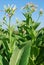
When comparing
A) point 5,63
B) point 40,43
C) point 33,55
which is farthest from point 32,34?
point 5,63

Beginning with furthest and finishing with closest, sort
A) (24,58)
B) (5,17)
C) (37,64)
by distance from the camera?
(37,64) → (5,17) → (24,58)

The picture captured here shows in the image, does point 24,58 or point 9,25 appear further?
point 9,25

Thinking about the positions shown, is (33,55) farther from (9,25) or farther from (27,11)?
(27,11)

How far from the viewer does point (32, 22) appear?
13.0ft

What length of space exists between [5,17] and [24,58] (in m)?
1.09

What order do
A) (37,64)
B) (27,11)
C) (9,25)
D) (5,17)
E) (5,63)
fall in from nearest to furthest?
(5,63), (9,25), (5,17), (37,64), (27,11)

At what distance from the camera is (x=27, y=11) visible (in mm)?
3742

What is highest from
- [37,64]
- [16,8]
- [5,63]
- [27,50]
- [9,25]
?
[16,8]

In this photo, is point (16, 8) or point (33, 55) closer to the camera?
point (16, 8)

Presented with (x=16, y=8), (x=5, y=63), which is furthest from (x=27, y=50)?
(x=16, y=8)

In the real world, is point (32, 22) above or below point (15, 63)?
above

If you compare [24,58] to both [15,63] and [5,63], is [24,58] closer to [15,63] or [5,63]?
[15,63]

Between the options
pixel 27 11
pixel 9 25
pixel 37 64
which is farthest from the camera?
pixel 27 11

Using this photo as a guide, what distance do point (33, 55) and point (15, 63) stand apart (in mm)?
1100
